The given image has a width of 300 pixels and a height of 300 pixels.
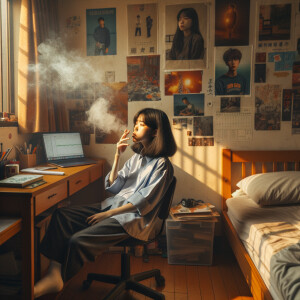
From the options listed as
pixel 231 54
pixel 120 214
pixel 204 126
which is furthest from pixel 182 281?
pixel 231 54

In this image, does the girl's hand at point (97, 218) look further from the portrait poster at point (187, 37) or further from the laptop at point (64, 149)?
the portrait poster at point (187, 37)

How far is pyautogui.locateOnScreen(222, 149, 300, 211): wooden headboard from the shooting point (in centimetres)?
253

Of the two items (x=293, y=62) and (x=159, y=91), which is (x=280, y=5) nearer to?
Answer: (x=293, y=62)

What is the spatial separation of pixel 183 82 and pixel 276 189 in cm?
119

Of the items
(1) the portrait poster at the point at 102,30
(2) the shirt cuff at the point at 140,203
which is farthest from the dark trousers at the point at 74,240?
(1) the portrait poster at the point at 102,30

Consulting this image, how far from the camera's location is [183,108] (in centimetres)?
261

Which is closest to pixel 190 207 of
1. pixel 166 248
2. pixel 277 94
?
pixel 166 248

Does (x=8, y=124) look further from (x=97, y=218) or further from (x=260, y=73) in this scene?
(x=260, y=73)

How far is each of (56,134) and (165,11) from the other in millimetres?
1439

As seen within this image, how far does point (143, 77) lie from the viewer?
2629 millimetres

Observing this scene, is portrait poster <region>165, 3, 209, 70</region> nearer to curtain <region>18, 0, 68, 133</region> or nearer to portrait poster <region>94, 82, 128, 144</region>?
portrait poster <region>94, 82, 128, 144</region>

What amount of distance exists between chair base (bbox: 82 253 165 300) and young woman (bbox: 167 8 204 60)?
175cm

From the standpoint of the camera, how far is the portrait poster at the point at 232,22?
252cm

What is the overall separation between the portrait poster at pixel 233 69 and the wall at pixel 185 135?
0.06 metres
